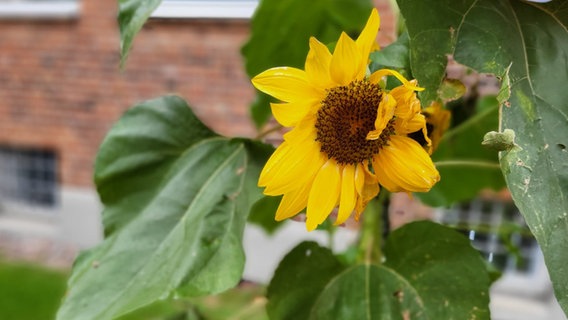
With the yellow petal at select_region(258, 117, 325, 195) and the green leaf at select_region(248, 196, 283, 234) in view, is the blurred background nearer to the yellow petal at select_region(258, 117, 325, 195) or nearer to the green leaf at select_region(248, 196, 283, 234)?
the green leaf at select_region(248, 196, 283, 234)

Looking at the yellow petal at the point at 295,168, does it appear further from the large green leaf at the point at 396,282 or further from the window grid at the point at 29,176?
the window grid at the point at 29,176

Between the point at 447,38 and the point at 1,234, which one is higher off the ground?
the point at 447,38

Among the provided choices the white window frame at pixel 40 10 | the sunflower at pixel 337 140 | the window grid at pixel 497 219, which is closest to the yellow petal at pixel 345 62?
the sunflower at pixel 337 140

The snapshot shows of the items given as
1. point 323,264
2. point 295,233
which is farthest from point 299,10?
point 295,233

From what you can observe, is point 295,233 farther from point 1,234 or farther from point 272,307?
point 272,307

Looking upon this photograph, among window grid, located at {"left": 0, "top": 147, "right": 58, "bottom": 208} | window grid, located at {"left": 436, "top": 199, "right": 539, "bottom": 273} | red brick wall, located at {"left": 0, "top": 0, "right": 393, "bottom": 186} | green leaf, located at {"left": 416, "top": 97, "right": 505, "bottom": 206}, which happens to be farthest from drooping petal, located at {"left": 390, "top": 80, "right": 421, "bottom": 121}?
window grid, located at {"left": 0, "top": 147, "right": 58, "bottom": 208}

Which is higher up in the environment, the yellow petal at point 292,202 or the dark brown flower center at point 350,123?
the dark brown flower center at point 350,123

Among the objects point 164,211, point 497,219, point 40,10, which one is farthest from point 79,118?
point 164,211

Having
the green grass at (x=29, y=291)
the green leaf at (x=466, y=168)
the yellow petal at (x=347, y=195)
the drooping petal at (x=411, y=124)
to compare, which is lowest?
the green grass at (x=29, y=291)
